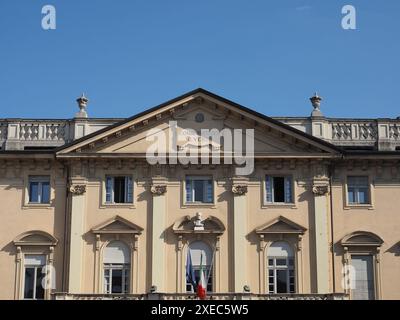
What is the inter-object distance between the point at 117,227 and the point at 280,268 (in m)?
8.32

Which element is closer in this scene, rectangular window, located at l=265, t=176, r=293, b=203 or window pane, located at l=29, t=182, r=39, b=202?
rectangular window, located at l=265, t=176, r=293, b=203

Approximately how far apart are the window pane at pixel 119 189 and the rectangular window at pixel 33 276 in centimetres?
467

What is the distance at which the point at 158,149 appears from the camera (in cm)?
3966

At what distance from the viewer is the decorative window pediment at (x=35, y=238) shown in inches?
1534

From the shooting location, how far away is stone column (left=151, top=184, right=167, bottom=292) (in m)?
38.1

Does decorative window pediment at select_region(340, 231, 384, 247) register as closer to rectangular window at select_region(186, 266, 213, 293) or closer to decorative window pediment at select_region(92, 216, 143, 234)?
rectangular window at select_region(186, 266, 213, 293)

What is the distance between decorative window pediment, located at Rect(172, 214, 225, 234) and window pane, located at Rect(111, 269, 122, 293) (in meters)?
3.48

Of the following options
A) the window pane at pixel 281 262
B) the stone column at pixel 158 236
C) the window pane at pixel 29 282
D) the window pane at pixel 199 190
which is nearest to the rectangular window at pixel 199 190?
the window pane at pixel 199 190

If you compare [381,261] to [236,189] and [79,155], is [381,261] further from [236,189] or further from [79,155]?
[79,155]

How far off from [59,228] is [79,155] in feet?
12.4

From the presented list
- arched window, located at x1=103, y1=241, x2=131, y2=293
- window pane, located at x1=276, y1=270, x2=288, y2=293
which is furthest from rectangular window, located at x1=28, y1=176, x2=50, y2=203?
window pane, located at x1=276, y1=270, x2=288, y2=293

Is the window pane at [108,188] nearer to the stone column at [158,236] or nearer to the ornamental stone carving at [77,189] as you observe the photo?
the ornamental stone carving at [77,189]
